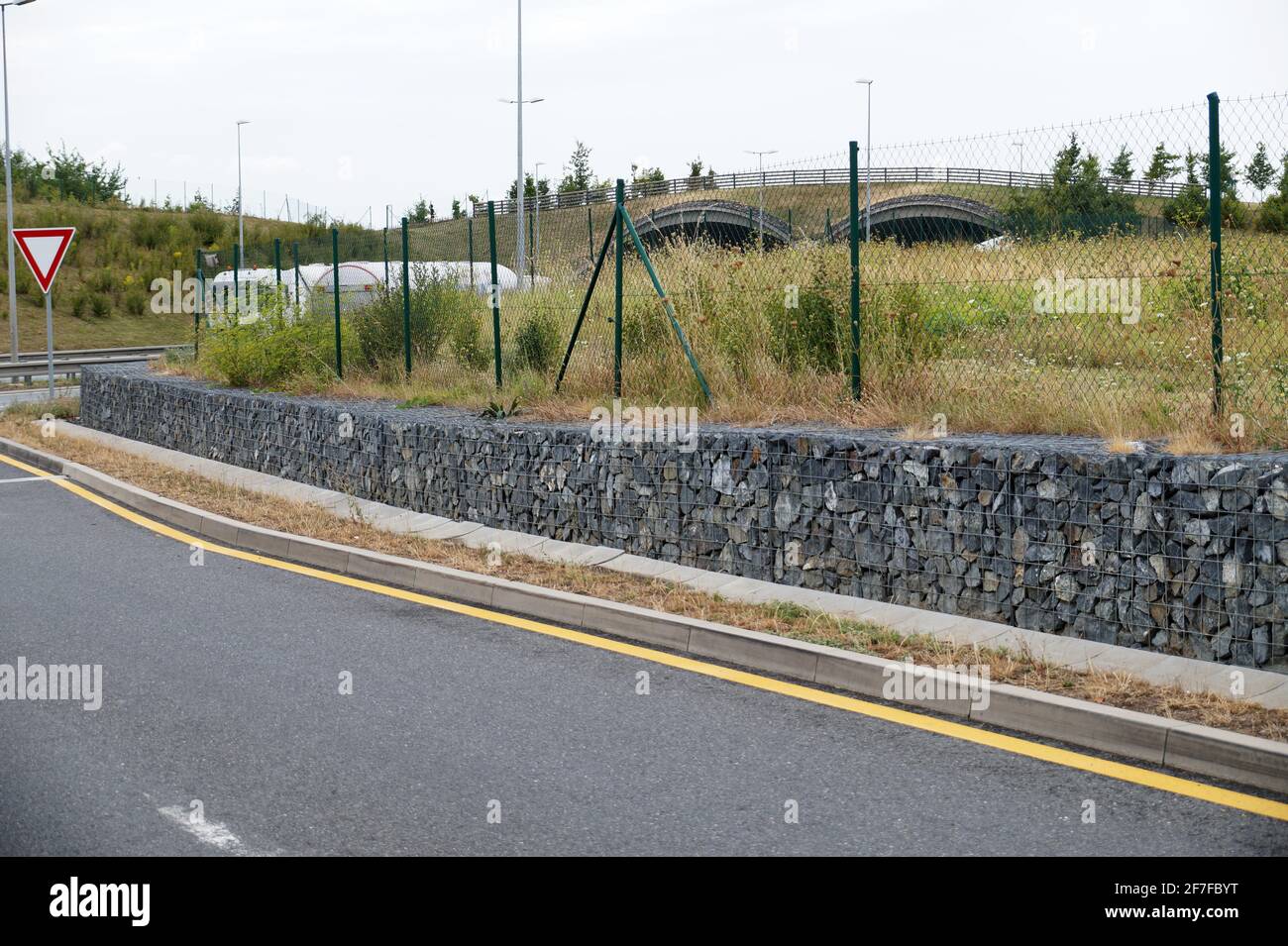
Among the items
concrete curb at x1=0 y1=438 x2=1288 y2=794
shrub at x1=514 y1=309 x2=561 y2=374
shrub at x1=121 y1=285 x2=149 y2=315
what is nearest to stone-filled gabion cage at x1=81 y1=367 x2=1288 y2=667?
concrete curb at x1=0 y1=438 x2=1288 y2=794

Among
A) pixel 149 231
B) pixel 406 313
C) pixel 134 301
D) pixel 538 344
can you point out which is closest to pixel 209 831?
pixel 538 344

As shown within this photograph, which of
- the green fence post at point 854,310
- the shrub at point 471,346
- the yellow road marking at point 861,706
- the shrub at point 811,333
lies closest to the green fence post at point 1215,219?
the green fence post at point 854,310

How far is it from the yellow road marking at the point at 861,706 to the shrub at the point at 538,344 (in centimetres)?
539

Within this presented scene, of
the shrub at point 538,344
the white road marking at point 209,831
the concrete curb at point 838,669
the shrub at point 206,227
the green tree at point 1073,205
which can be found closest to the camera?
the white road marking at point 209,831

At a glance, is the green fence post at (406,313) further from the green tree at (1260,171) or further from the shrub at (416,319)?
the green tree at (1260,171)

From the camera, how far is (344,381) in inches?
693

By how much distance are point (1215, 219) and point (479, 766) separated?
5487mm

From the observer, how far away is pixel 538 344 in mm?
15531

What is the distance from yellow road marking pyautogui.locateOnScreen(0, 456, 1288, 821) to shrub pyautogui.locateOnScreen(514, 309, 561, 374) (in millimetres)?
5393

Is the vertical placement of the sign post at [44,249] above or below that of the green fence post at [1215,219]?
A: above

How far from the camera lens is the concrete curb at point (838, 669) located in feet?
17.8

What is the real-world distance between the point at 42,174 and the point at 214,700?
69606 millimetres

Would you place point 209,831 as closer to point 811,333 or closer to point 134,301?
point 811,333
